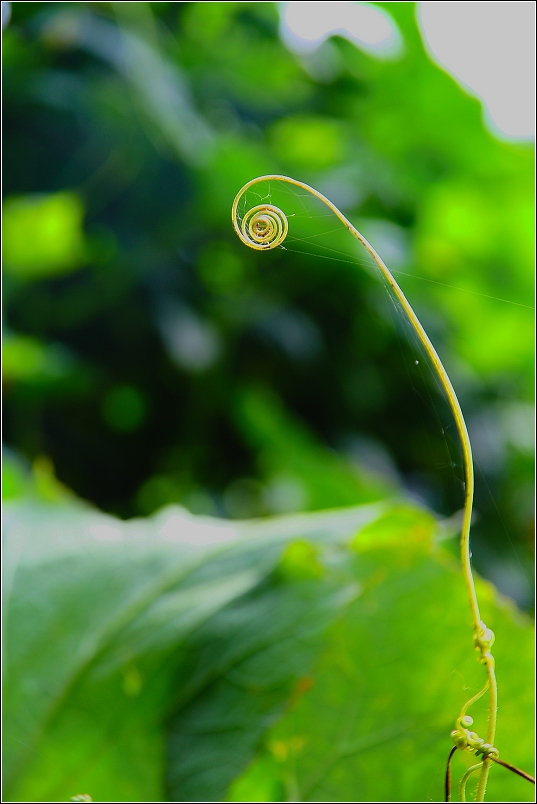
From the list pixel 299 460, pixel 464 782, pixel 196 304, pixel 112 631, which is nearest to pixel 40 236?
pixel 196 304

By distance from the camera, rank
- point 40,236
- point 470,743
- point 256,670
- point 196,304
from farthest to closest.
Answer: point 196,304 → point 40,236 → point 256,670 → point 470,743

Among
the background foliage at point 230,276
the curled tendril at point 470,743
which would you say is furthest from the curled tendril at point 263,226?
the background foliage at point 230,276

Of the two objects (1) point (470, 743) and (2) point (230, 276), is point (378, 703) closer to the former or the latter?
(1) point (470, 743)

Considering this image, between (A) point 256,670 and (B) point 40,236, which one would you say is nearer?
(A) point 256,670

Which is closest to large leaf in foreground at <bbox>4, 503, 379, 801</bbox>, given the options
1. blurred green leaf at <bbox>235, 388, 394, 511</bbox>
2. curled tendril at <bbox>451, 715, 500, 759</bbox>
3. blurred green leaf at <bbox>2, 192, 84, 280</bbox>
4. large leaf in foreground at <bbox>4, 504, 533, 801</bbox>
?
large leaf in foreground at <bbox>4, 504, 533, 801</bbox>

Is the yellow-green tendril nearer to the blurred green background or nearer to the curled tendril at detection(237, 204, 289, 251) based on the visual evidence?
the curled tendril at detection(237, 204, 289, 251)

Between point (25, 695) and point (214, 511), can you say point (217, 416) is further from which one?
point (25, 695)

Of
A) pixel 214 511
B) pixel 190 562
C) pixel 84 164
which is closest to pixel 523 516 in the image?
pixel 214 511
